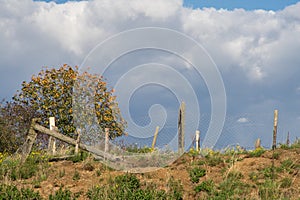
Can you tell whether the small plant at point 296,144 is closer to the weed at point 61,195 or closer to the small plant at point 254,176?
the small plant at point 254,176

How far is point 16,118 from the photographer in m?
26.1

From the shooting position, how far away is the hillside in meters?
10.5

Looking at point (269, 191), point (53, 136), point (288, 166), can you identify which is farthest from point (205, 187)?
point (53, 136)

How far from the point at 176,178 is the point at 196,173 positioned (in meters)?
0.58

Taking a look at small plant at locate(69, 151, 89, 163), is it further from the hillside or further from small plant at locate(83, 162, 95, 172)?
small plant at locate(83, 162, 95, 172)

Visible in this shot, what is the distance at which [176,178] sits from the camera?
11477 millimetres

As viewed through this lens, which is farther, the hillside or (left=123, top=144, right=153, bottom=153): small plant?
(left=123, top=144, right=153, bottom=153): small plant

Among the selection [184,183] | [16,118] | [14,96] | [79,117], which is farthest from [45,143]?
[184,183]

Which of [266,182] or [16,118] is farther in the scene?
[16,118]

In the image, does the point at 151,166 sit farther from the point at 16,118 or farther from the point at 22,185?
the point at 16,118

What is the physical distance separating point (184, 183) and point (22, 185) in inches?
165

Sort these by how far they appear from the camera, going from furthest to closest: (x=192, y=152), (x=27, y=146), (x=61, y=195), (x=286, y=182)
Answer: (x=192, y=152) → (x=27, y=146) → (x=286, y=182) → (x=61, y=195)

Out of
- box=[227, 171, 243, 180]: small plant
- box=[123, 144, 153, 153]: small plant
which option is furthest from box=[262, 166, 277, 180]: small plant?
box=[123, 144, 153, 153]: small plant

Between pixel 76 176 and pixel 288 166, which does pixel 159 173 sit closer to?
pixel 76 176
